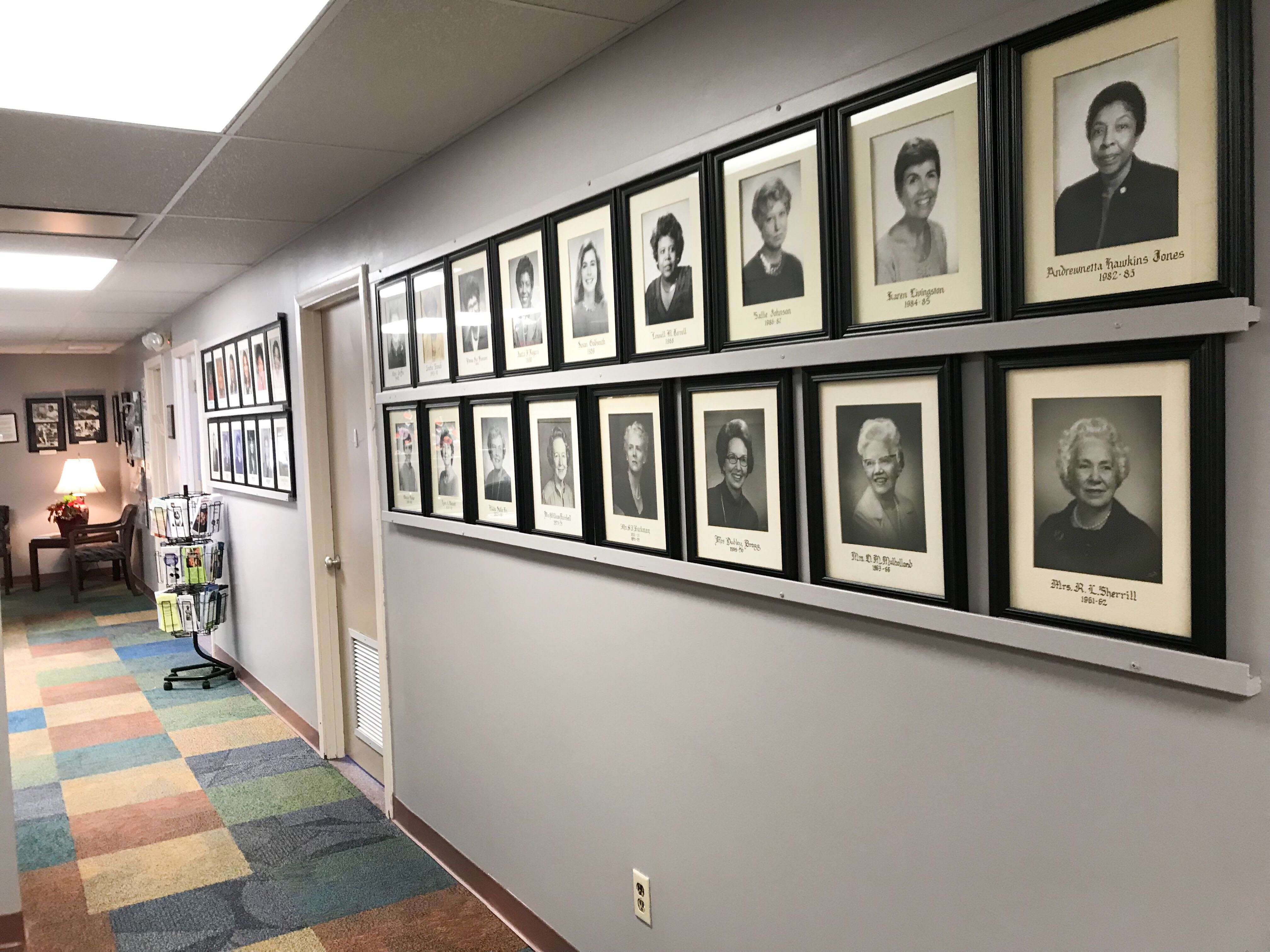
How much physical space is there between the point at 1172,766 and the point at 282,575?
4212 mm

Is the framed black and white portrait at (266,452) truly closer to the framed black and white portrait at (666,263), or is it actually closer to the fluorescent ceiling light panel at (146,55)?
the fluorescent ceiling light panel at (146,55)

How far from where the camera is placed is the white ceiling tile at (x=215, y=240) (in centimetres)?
375

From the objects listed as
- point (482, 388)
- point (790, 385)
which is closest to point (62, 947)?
point (482, 388)

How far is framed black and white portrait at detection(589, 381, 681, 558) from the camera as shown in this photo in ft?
6.57

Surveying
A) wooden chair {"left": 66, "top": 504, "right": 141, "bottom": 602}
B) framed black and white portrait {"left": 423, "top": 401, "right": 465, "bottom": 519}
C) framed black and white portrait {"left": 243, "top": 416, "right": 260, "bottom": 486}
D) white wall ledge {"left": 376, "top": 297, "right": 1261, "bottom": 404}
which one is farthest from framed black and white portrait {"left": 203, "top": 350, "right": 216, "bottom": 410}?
white wall ledge {"left": 376, "top": 297, "right": 1261, "bottom": 404}

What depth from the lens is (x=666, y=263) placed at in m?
1.96

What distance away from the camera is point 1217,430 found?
3.65ft

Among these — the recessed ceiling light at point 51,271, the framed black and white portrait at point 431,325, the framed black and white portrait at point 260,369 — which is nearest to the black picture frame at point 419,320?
the framed black and white portrait at point 431,325

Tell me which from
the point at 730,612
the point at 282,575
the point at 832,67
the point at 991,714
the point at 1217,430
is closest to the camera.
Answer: the point at 1217,430

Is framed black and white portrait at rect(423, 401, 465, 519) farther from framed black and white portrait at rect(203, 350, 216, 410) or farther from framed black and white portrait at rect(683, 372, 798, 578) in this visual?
framed black and white portrait at rect(203, 350, 216, 410)

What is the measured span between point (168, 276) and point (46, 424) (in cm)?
557

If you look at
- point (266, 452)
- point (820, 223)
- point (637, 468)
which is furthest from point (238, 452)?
point (820, 223)

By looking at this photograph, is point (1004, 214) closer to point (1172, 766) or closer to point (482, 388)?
point (1172, 766)

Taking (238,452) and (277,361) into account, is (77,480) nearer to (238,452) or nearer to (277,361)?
(238,452)
